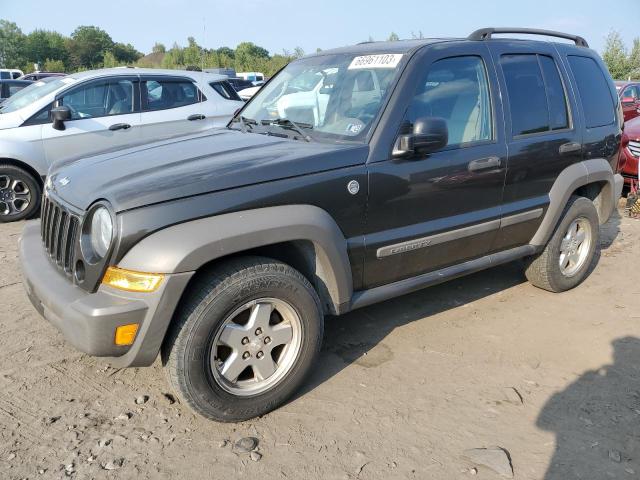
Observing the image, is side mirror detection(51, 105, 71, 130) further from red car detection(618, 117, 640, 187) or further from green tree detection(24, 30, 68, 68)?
green tree detection(24, 30, 68, 68)

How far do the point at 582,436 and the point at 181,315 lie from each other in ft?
6.90

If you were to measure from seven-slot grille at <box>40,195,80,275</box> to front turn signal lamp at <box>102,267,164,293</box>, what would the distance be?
367 millimetres

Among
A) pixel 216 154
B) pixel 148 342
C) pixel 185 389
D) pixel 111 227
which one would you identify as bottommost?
pixel 185 389

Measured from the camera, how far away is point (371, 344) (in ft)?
12.1

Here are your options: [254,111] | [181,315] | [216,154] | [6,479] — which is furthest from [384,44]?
[6,479]

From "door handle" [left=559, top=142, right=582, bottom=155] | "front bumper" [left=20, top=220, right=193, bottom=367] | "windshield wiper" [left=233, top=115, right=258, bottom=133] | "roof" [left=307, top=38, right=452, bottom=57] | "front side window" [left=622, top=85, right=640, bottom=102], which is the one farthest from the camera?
"front side window" [left=622, top=85, right=640, bottom=102]

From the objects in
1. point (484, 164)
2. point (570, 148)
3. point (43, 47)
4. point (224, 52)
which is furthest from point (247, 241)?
point (43, 47)

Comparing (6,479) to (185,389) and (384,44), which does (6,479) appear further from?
(384,44)

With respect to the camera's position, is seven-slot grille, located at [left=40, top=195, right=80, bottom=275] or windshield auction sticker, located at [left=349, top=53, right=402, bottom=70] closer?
seven-slot grille, located at [left=40, top=195, right=80, bottom=275]

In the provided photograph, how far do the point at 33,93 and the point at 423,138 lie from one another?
5.80 m

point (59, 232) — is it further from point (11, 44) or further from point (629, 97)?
point (11, 44)

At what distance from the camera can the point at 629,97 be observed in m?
11.9

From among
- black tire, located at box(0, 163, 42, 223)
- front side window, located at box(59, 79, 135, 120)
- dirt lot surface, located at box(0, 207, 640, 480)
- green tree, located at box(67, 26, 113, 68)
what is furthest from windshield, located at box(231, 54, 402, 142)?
green tree, located at box(67, 26, 113, 68)

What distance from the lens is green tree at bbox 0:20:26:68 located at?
62.6 metres
